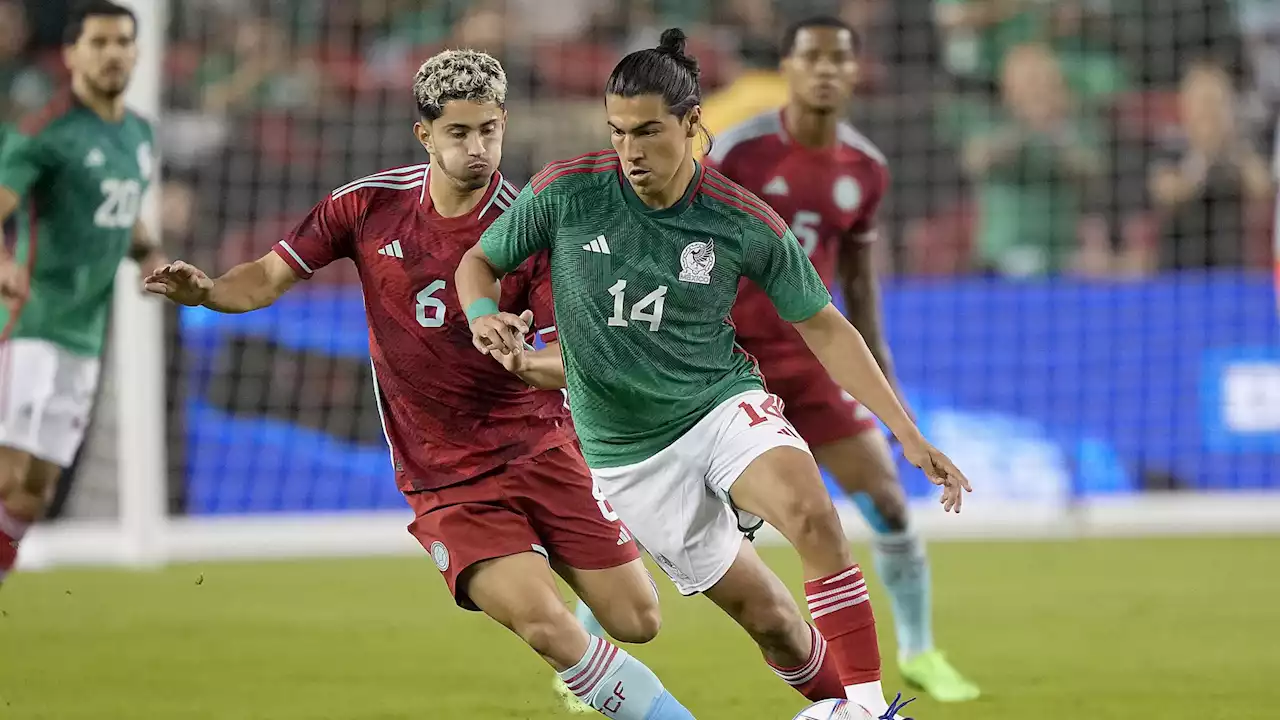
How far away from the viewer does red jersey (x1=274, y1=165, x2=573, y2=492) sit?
540 centimetres

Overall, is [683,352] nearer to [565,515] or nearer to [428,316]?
[565,515]

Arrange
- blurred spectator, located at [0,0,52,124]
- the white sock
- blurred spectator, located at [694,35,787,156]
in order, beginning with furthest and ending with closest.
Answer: blurred spectator, located at [0,0,52,124], blurred spectator, located at [694,35,787,156], the white sock

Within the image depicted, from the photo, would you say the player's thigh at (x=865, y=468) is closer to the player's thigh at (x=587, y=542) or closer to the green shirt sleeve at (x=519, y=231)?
the player's thigh at (x=587, y=542)

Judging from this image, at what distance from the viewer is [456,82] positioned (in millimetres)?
5168

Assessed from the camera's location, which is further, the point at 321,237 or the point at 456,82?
the point at 321,237

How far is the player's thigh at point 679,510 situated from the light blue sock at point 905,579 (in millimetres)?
2077

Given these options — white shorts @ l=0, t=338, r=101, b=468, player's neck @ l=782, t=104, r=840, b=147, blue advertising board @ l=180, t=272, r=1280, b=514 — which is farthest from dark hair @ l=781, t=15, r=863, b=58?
blue advertising board @ l=180, t=272, r=1280, b=514

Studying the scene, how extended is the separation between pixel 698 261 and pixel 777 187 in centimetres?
213

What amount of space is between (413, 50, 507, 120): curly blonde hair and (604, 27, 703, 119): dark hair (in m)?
0.44

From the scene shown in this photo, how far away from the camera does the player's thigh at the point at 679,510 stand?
5.02 meters

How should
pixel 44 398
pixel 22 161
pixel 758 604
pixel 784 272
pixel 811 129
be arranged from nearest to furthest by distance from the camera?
pixel 784 272, pixel 758 604, pixel 811 129, pixel 22 161, pixel 44 398

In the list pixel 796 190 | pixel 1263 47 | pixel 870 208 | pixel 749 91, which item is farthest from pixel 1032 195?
pixel 796 190

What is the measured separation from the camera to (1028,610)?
9094mm

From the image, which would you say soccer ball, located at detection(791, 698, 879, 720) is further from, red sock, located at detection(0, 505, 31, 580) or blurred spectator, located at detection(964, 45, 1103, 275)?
blurred spectator, located at detection(964, 45, 1103, 275)
